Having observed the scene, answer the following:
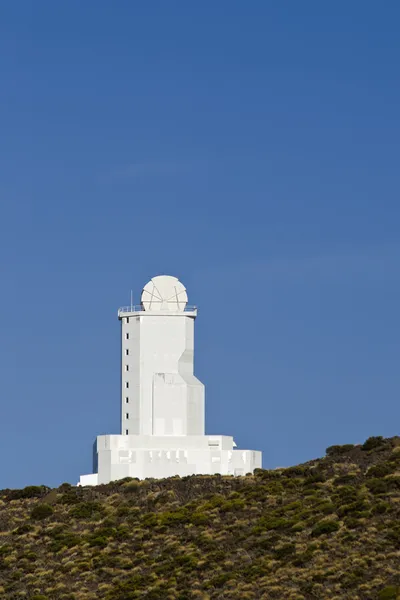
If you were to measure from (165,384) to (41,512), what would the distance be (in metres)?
24.9

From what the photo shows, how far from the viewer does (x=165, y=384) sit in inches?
4727

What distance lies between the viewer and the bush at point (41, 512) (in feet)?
315

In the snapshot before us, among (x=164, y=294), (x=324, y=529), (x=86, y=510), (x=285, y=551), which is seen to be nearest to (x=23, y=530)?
(x=86, y=510)

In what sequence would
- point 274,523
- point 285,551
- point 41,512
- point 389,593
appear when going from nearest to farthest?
point 389,593, point 285,551, point 274,523, point 41,512

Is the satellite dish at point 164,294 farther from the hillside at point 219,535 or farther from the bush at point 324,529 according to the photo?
the bush at point 324,529

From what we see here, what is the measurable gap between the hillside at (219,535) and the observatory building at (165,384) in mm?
17876

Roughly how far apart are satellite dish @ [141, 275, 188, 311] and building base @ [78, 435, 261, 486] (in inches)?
299

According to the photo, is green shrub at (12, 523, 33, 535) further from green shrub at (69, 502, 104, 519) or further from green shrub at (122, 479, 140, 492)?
green shrub at (122, 479, 140, 492)

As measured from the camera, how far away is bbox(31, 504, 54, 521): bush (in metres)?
96.0

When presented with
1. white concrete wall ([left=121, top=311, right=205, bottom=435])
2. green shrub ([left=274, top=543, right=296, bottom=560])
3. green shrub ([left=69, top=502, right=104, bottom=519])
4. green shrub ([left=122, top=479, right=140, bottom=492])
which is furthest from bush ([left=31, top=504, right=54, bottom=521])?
white concrete wall ([left=121, top=311, right=205, bottom=435])

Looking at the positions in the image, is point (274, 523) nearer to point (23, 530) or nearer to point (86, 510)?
point (86, 510)

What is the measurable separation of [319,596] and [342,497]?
13198 mm

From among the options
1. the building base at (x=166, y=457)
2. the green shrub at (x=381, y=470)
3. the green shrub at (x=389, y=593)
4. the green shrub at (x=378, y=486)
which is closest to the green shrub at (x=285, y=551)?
the green shrub at (x=378, y=486)

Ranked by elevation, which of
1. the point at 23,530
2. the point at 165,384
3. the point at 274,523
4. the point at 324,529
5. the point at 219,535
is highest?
the point at 165,384
